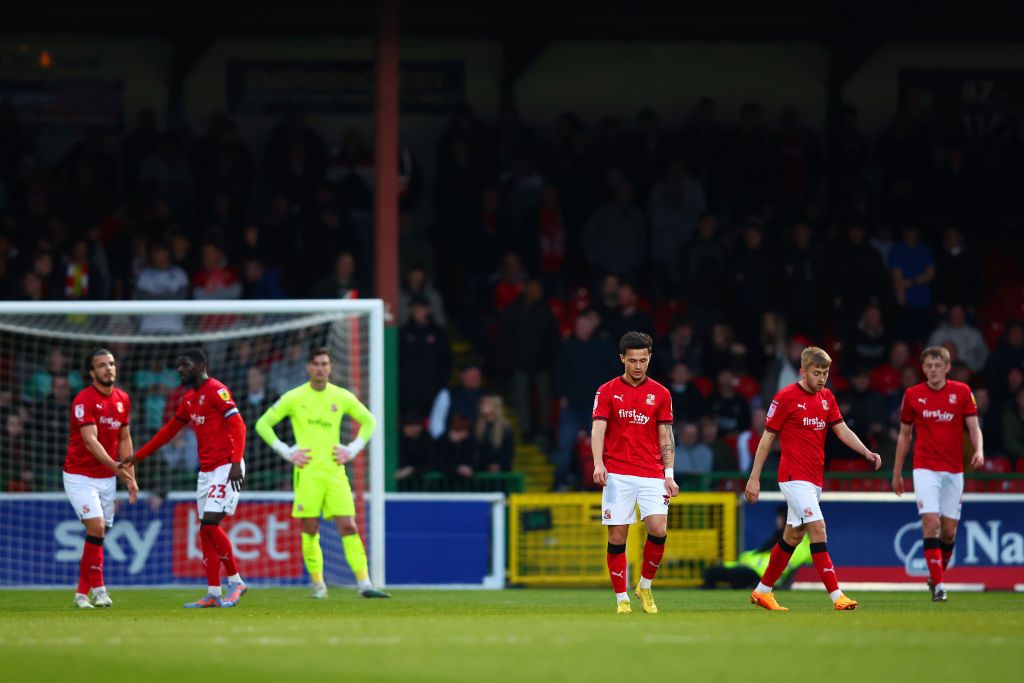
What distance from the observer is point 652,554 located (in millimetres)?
13023

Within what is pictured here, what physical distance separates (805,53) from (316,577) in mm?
13813

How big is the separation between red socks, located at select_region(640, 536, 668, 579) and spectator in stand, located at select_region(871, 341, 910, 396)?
9.05 metres

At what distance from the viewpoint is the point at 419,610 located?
13.6m

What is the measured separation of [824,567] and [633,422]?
6.00 ft

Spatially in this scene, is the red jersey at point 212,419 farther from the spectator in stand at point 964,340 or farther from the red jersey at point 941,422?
the spectator in stand at point 964,340

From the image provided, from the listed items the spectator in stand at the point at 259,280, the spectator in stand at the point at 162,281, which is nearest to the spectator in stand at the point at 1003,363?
the spectator in stand at the point at 259,280

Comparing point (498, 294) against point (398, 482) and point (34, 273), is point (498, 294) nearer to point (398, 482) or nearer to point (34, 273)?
point (398, 482)

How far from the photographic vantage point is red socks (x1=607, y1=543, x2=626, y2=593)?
12.8m

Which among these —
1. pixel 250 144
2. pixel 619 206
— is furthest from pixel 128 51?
pixel 619 206

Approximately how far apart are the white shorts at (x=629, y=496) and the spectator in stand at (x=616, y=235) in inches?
415

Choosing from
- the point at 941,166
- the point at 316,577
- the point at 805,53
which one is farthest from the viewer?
Answer: the point at 805,53

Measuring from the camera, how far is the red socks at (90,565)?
14.1 meters

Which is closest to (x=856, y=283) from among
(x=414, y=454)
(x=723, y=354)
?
(x=723, y=354)

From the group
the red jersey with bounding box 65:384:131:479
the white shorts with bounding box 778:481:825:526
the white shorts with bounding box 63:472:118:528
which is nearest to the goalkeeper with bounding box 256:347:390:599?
the red jersey with bounding box 65:384:131:479
